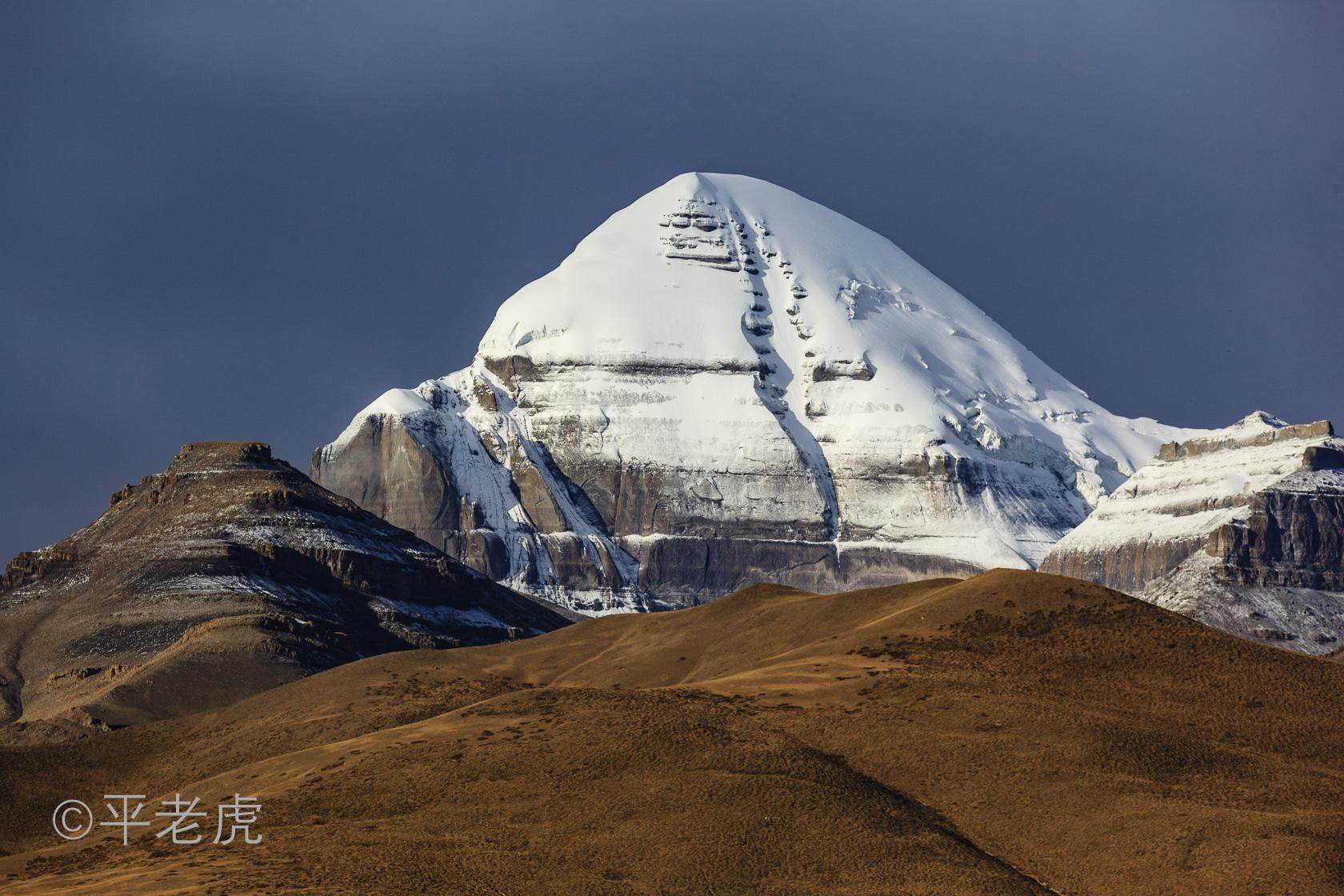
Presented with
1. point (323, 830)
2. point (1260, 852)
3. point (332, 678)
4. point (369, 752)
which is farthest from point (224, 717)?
point (1260, 852)

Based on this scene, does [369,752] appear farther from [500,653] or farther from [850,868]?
[500,653]

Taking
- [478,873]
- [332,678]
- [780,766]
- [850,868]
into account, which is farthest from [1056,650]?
[332,678]

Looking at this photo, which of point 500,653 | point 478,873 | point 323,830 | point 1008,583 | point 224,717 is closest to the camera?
point 478,873

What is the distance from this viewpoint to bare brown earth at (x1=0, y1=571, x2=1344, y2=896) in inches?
2990

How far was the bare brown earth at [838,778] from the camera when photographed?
75938 millimetres

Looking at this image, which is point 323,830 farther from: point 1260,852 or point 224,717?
point 224,717

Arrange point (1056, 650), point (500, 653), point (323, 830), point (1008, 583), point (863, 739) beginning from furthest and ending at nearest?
point (500, 653), point (1008, 583), point (1056, 650), point (863, 739), point (323, 830)

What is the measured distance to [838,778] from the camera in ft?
280

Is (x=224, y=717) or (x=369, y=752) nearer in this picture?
(x=369, y=752)

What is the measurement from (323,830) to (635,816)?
12.4 meters

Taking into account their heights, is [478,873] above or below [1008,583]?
below

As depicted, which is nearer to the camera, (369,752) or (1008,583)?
(369,752)

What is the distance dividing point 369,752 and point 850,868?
1034 inches

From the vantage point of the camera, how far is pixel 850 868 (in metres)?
76.4
